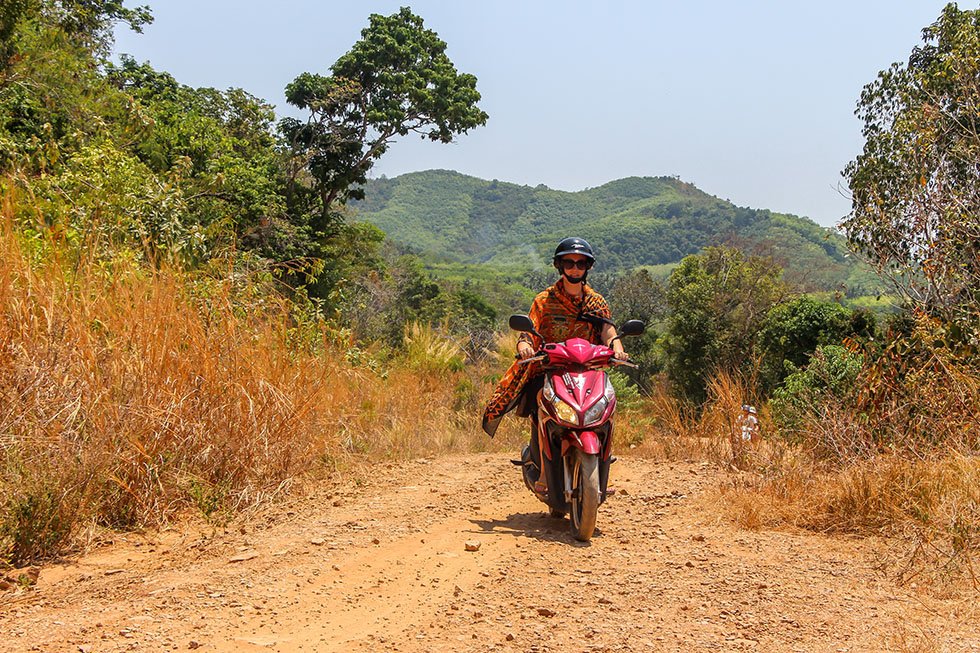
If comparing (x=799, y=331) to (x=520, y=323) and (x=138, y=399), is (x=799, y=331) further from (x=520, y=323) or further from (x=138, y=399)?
(x=138, y=399)

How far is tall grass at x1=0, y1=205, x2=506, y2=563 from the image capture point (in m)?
4.71

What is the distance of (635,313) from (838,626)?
126 ft

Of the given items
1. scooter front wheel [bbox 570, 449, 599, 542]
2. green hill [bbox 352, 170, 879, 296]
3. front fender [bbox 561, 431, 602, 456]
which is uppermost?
green hill [bbox 352, 170, 879, 296]

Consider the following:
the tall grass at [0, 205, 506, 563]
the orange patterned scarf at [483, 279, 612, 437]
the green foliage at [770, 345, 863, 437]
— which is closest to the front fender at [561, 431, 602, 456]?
the orange patterned scarf at [483, 279, 612, 437]

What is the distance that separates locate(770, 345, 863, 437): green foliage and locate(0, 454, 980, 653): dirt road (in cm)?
229

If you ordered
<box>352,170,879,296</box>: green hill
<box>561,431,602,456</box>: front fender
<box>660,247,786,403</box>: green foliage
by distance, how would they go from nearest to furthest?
1. <box>561,431,602,456</box>: front fender
2. <box>660,247,786,403</box>: green foliage
3. <box>352,170,879,296</box>: green hill

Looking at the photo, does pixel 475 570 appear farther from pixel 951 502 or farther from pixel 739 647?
pixel 951 502

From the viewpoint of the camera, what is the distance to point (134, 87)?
29.5 metres

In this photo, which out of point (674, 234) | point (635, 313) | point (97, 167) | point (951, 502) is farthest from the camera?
point (674, 234)

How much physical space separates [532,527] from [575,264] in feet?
6.43

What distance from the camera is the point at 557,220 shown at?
541 ft

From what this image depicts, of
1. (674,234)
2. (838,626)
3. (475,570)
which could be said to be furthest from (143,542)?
(674,234)

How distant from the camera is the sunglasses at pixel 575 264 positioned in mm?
6316

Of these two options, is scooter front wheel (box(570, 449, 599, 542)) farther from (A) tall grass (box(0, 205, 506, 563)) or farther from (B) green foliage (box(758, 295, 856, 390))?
(B) green foliage (box(758, 295, 856, 390))
